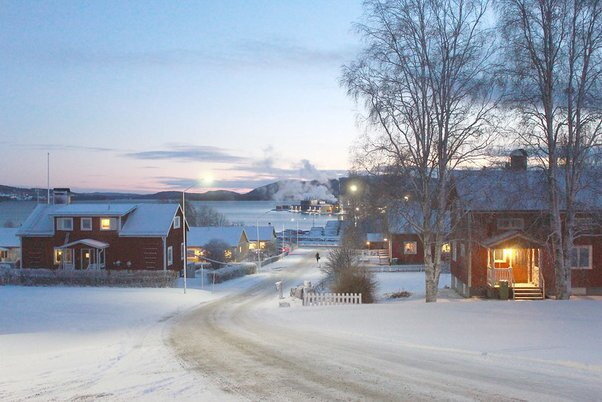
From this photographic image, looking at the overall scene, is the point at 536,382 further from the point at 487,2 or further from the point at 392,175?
the point at 487,2

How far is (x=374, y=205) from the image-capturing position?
23641 millimetres

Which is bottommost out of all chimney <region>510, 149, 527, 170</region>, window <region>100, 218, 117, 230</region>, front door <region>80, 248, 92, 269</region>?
front door <region>80, 248, 92, 269</region>

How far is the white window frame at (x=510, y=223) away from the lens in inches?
1308

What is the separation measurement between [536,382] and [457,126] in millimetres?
12940

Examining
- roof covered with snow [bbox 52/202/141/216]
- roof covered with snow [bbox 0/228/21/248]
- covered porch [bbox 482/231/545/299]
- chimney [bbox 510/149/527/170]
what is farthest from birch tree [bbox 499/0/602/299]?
roof covered with snow [bbox 0/228/21/248]

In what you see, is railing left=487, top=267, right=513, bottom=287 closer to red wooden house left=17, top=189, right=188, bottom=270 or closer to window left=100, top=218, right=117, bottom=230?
red wooden house left=17, top=189, right=188, bottom=270

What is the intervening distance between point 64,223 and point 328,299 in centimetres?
3058

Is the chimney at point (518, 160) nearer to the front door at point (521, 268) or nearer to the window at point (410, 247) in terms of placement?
the front door at point (521, 268)

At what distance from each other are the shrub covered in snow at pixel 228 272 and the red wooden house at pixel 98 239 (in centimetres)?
467

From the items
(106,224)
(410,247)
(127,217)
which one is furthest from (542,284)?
(106,224)

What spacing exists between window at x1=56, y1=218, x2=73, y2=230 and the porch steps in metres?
36.6

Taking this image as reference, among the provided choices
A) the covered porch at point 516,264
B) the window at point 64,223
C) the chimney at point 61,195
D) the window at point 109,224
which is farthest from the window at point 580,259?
the chimney at point 61,195

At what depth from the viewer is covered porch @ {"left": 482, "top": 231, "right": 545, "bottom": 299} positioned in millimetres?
31484

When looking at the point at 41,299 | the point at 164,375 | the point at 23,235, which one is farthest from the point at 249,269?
the point at 164,375
